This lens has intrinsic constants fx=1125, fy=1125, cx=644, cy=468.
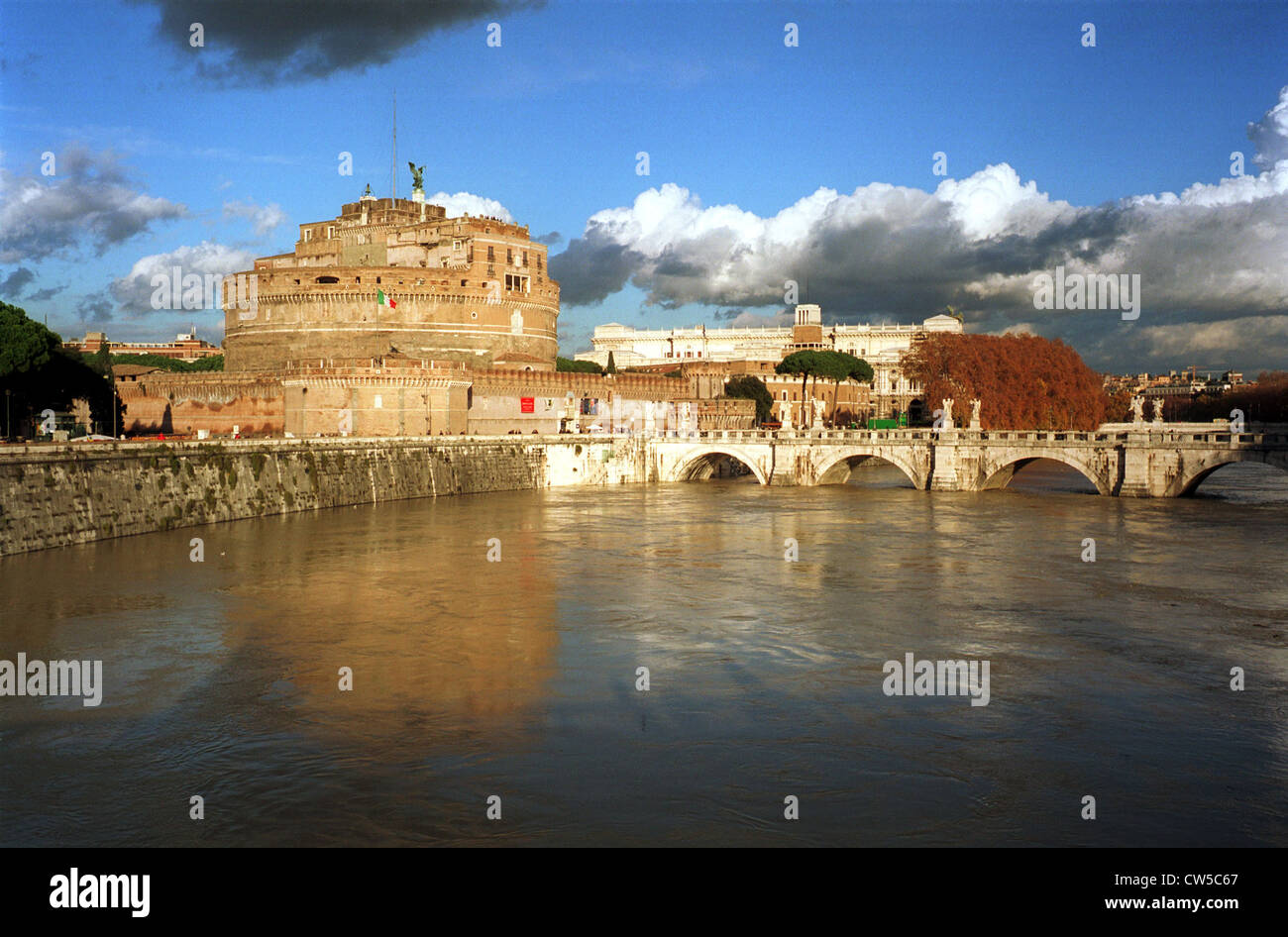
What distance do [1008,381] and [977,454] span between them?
23.9 meters

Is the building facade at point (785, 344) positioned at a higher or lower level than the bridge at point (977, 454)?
higher

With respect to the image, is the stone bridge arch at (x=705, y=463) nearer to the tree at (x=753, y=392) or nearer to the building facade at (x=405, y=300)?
the building facade at (x=405, y=300)

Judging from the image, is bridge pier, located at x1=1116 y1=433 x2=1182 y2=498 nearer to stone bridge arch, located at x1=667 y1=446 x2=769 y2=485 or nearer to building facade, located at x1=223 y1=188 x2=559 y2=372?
stone bridge arch, located at x1=667 y1=446 x2=769 y2=485

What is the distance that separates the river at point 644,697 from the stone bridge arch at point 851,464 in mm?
22699

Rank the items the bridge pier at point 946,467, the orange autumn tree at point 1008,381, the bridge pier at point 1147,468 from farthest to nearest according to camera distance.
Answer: the orange autumn tree at point 1008,381
the bridge pier at point 946,467
the bridge pier at point 1147,468

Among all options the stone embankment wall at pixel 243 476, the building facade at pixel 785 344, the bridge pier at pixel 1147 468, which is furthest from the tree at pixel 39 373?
the building facade at pixel 785 344

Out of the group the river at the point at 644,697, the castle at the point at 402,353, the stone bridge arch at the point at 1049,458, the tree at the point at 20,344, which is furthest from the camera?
the castle at the point at 402,353

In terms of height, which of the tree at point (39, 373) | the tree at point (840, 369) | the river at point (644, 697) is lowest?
the river at point (644, 697)

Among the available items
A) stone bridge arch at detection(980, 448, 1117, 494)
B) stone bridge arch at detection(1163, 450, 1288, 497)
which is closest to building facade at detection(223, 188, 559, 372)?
stone bridge arch at detection(980, 448, 1117, 494)

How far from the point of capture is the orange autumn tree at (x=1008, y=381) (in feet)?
249
